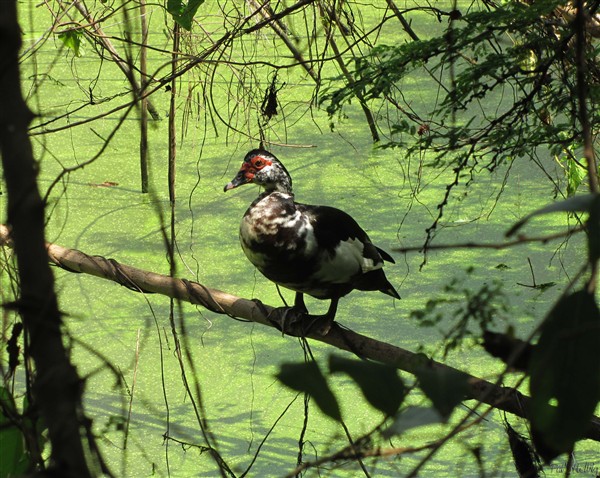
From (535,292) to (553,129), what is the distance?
1048 mm

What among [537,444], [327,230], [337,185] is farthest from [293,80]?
[537,444]

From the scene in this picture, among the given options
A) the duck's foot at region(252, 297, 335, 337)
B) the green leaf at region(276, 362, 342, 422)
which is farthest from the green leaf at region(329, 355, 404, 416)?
the duck's foot at region(252, 297, 335, 337)

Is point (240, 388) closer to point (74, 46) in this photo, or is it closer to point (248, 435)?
point (248, 435)

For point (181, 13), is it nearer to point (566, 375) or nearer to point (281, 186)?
point (281, 186)

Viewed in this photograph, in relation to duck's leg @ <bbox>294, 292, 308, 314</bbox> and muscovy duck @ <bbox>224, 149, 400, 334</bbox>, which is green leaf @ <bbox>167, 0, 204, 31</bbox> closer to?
muscovy duck @ <bbox>224, 149, 400, 334</bbox>

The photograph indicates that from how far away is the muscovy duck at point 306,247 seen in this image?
163cm

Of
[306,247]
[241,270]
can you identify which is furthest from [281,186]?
[241,270]

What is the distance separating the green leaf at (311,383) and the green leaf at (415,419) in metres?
0.05

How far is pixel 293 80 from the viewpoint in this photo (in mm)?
3568

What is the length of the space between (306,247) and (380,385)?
1.19 metres

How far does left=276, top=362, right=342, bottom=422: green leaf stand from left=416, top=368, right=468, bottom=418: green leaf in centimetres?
5

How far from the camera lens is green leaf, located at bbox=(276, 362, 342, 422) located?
409mm

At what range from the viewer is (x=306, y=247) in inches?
64.0

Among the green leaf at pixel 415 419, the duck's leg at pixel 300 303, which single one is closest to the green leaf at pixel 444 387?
the green leaf at pixel 415 419
